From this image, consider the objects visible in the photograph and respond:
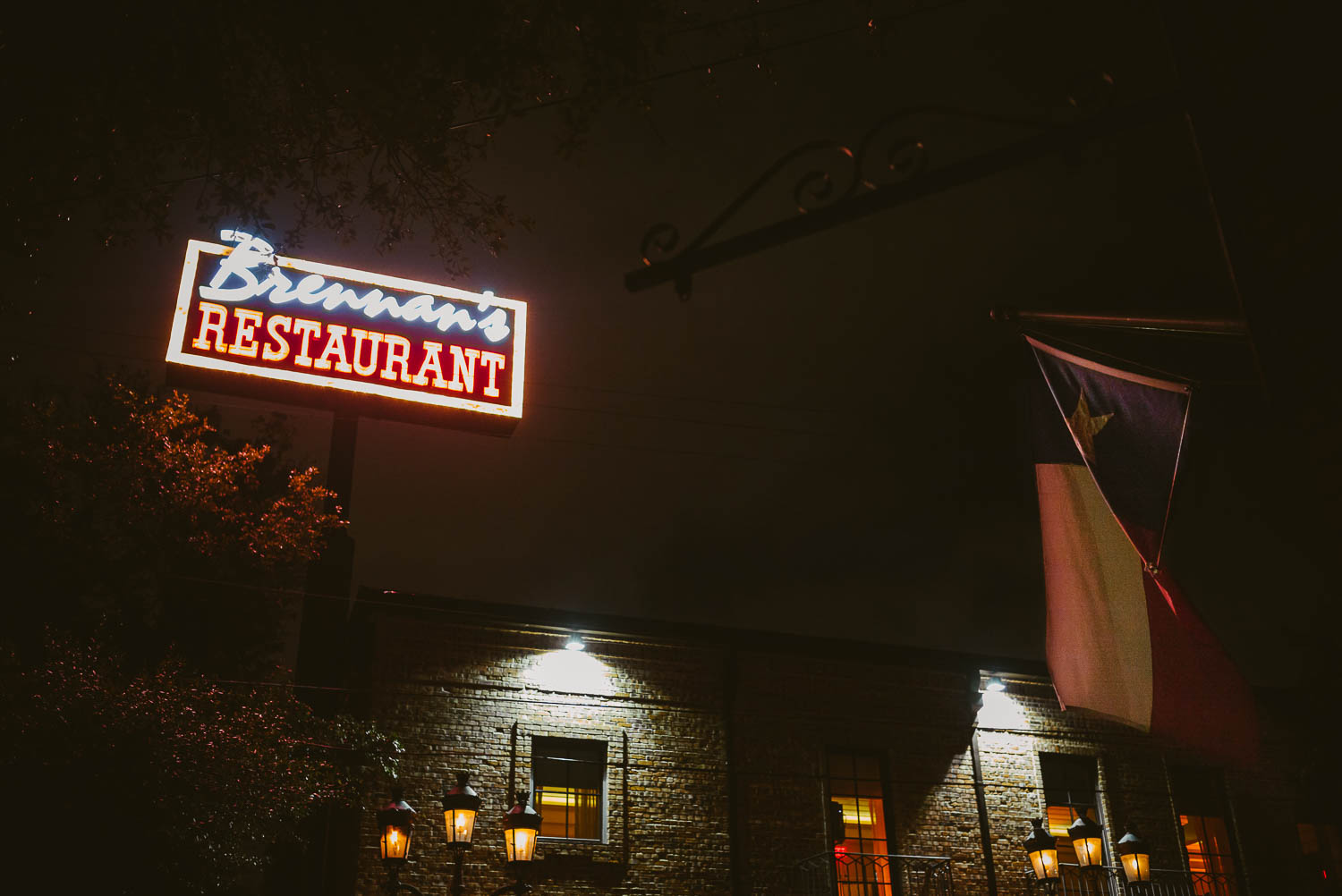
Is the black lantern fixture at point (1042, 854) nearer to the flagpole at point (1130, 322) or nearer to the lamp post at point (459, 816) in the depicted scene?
the lamp post at point (459, 816)

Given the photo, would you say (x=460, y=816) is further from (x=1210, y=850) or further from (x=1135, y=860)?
(x=1210, y=850)

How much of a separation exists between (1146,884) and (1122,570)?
14.4 metres

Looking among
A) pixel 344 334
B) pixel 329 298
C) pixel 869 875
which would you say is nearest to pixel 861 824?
pixel 869 875

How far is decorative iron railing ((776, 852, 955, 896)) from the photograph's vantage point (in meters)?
16.0

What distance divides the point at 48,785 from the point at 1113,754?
53.8 feet

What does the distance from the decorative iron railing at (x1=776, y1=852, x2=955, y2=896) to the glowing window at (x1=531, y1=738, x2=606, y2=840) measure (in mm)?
2968

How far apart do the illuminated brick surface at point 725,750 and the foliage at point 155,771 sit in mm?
Answer: 1781

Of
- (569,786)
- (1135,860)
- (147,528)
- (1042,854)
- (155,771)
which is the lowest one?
(1135,860)

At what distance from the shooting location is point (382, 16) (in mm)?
6410

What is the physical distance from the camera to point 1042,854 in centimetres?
1599

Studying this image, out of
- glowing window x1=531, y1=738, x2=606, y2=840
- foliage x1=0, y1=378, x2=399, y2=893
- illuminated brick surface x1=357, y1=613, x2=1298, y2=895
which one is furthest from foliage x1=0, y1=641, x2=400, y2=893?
glowing window x1=531, y1=738, x2=606, y2=840

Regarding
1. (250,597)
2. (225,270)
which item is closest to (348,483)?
(250,597)

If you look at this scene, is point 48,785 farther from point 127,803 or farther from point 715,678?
point 715,678

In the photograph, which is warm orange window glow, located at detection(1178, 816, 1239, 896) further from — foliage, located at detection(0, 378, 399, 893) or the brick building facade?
foliage, located at detection(0, 378, 399, 893)
